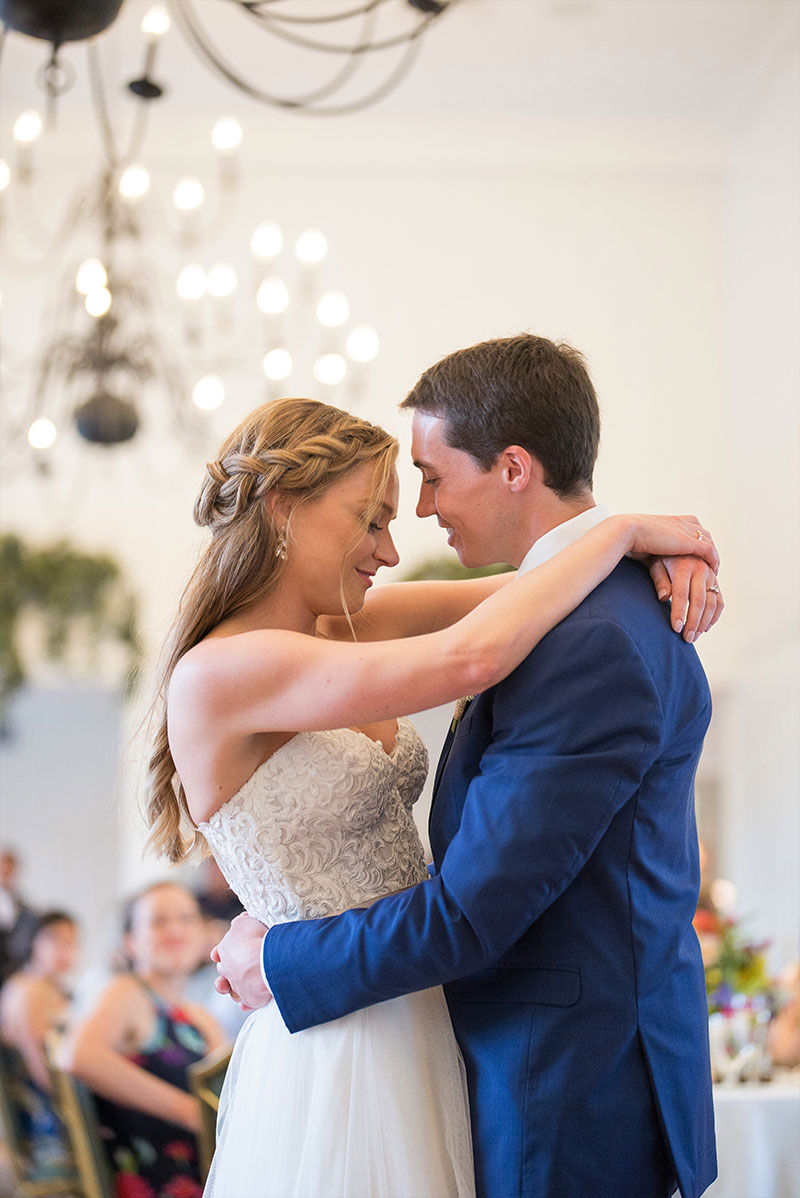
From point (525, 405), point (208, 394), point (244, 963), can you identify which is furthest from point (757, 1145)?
point (208, 394)

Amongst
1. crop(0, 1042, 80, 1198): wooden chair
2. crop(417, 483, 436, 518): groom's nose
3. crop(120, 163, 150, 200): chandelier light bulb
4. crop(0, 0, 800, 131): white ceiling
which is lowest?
crop(0, 1042, 80, 1198): wooden chair

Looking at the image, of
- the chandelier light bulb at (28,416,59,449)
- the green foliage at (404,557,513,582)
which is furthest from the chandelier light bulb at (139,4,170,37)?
the green foliage at (404,557,513,582)

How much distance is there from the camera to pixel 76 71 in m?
6.52

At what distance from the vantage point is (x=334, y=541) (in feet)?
6.41

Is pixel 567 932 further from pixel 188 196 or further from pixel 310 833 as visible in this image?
pixel 188 196

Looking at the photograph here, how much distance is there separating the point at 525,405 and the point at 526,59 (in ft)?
16.8

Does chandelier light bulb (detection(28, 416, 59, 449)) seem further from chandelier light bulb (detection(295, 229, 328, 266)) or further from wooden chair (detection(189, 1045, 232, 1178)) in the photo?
wooden chair (detection(189, 1045, 232, 1178))

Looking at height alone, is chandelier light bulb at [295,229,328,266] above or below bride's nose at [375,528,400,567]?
above

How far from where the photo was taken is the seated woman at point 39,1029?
468 cm

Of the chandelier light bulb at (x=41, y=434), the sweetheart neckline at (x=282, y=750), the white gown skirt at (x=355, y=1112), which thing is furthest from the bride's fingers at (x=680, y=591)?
the chandelier light bulb at (x=41, y=434)

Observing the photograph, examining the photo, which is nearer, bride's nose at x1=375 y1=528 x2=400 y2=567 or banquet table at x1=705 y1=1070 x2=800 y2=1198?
bride's nose at x1=375 y1=528 x2=400 y2=567

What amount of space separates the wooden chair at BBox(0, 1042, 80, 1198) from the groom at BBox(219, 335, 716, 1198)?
3.37 metres

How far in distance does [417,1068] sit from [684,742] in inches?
24.7

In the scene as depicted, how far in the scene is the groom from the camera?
1.57 metres
